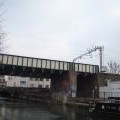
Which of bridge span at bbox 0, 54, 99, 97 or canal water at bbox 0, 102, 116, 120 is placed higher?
bridge span at bbox 0, 54, 99, 97

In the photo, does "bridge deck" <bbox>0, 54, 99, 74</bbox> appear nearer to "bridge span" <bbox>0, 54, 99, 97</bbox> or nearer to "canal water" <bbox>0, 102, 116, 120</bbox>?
"bridge span" <bbox>0, 54, 99, 97</bbox>

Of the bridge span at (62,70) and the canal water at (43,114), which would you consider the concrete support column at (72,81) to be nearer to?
the bridge span at (62,70)

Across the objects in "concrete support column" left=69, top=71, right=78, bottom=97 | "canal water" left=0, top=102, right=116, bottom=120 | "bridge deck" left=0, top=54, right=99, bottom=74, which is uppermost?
"bridge deck" left=0, top=54, right=99, bottom=74

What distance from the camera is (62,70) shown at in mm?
75500

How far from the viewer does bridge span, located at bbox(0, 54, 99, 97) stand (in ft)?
226

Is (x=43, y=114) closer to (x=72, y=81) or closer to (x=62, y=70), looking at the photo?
(x=72, y=81)

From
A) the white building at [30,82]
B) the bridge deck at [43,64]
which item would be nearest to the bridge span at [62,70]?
the bridge deck at [43,64]

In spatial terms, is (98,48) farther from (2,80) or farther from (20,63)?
(2,80)

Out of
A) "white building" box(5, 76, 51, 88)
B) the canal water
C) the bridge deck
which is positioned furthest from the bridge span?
"white building" box(5, 76, 51, 88)

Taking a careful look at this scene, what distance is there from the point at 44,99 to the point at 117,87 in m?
33.7

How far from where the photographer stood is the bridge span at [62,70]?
69.0 m

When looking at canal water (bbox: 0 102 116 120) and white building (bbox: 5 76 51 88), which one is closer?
canal water (bbox: 0 102 116 120)

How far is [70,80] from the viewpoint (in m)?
74.2

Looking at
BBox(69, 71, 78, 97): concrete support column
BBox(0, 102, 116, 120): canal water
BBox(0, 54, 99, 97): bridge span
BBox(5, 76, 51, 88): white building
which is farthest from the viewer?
BBox(5, 76, 51, 88): white building
